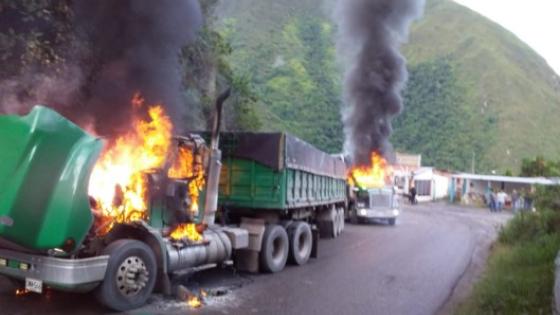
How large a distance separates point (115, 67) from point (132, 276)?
369cm

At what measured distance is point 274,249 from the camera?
35.5 ft

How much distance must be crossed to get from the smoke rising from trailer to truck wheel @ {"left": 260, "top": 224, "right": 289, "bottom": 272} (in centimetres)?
272

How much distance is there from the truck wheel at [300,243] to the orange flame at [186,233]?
3112 mm

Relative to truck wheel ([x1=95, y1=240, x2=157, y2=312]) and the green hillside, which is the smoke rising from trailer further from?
the green hillside

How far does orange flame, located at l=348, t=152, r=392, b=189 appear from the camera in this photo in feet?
74.4

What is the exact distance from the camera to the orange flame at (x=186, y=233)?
8093mm

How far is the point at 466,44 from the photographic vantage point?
9825 centimetres

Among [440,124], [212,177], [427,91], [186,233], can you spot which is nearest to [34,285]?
[186,233]

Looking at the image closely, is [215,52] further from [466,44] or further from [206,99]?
[466,44]

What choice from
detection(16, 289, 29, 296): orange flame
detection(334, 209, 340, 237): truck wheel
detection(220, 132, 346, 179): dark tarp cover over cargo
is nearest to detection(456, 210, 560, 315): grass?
detection(220, 132, 346, 179): dark tarp cover over cargo

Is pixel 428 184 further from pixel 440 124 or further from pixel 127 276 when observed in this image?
pixel 127 276

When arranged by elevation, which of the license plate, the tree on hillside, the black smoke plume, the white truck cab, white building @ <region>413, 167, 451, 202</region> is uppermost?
the black smoke plume

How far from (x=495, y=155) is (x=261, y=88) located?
1183 inches

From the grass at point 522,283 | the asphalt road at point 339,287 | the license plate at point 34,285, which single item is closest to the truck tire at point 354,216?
the asphalt road at point 339,287
